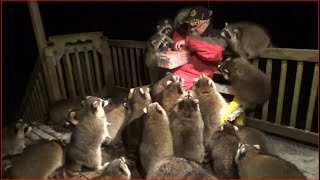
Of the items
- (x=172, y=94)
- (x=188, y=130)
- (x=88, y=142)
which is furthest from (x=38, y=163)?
(x=172, y=94)

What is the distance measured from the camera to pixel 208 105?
429cm

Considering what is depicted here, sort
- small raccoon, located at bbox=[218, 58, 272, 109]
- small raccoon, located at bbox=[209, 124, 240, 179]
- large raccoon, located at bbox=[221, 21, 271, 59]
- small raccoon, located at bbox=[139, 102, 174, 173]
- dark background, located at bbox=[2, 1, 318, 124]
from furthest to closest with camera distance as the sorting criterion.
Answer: dark background, located at bbox=[2, 1, 318, 124]
large raccoon, located at bbox=[221, 21, 271, 59]
small raccoon, located at bbox=[218, 58, 272, 109]
small raccoon, located at bbox=[139, 102, 174, 173]
small raccoon, located at bbox=[209, 124, 240, 179]

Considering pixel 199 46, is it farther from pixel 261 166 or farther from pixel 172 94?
pixel 261 166

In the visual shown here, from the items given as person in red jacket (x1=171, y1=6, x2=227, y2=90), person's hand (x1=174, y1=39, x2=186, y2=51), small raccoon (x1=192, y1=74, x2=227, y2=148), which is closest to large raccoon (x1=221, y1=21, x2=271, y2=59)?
person in red jacket (x1=171, y1=6, x2=227, y2=90)

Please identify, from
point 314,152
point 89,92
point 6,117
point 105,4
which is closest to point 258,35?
point 314,152

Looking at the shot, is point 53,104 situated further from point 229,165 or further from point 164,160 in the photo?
point 229,165

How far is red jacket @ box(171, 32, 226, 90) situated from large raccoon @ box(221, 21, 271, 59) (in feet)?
0.56

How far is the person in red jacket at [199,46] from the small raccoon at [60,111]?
6.38ft

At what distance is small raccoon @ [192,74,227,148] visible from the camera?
4172 mm

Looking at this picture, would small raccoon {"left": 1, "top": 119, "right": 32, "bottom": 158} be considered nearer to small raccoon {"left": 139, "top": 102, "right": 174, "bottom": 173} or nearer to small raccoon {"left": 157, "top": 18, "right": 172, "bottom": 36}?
small raccoon {"left": 139, "top": 102, "right": 174, "bottom": 173}

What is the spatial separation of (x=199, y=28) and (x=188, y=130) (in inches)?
65.7

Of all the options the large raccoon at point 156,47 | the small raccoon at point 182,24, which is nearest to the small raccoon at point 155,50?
the large raccoon at point 156,47

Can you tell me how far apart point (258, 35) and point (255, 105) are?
3.77 feet

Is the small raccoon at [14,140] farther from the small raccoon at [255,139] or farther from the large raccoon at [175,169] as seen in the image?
the small raccoon at [255,139]
